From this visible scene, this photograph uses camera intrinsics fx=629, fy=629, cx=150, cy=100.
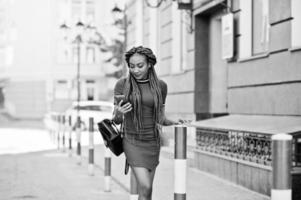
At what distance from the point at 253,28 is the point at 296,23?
7.11 ft

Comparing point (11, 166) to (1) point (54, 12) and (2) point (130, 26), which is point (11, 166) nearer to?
(2) point (130, 26)

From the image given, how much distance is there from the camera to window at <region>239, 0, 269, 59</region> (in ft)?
36.2

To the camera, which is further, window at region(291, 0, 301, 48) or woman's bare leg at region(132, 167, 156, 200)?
window at region(291, 0, 301, 48)

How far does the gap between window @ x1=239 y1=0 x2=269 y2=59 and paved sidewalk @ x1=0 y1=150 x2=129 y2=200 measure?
355 cm

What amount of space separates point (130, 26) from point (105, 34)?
24.5 meters

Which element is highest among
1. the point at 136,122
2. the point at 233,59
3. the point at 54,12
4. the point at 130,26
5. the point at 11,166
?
the point at 54,12

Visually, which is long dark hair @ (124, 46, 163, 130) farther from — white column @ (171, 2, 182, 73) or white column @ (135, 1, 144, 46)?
white column @ (135, 1, 144, 46)

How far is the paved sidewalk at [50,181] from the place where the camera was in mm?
8781

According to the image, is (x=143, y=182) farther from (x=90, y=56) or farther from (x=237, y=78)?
(x=90, y=56)

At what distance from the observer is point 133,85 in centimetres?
514

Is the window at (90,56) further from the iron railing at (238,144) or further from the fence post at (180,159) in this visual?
the fence post at (180,159)

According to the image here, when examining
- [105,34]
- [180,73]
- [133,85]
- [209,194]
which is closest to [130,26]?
[180,73]

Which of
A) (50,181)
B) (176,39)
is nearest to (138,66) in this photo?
(50,181)

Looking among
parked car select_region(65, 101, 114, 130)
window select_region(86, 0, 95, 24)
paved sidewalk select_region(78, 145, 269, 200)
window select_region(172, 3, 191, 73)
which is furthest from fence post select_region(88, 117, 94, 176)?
window select_region(86, 0, 95, 24)
